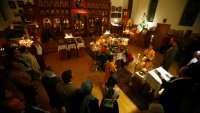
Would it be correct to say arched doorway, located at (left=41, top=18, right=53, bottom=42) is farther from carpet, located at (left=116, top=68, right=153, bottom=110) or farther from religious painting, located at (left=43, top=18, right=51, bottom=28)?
carpet, located at (left=116, top=68, right=153, bottom=110)

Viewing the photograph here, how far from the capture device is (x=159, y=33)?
9.12 meters

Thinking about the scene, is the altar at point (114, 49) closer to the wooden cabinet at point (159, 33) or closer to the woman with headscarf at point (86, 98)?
the woman with headscarf at point (86, 98)

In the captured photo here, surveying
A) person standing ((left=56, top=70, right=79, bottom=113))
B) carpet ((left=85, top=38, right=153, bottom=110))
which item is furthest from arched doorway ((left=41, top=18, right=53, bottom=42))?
person standing ((left=56, top=70, right=79, bottom=113))

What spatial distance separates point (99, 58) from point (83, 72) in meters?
1.15

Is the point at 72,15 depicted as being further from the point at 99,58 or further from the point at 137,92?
the point at 137,92

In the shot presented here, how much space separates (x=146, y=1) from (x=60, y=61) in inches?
391

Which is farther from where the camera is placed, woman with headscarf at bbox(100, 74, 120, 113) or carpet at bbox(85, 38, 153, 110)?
carpet at bbox(85, 38, 153, 110)

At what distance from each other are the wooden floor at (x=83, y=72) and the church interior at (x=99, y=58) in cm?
3

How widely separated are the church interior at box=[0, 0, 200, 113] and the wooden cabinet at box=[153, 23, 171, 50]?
0.26ft

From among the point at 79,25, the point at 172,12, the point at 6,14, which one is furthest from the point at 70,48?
the point at 172,12

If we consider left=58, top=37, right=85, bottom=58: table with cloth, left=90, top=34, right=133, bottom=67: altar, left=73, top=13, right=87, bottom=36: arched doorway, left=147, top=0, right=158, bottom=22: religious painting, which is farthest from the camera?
left=73, top=13, right=87, bottom=36: arched doorway

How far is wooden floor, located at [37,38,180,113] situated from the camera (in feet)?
13.6

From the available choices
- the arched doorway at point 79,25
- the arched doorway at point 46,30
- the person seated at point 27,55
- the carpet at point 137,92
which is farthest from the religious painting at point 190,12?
the arched doorway at point 46,30

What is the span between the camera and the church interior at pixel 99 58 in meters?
2.49
